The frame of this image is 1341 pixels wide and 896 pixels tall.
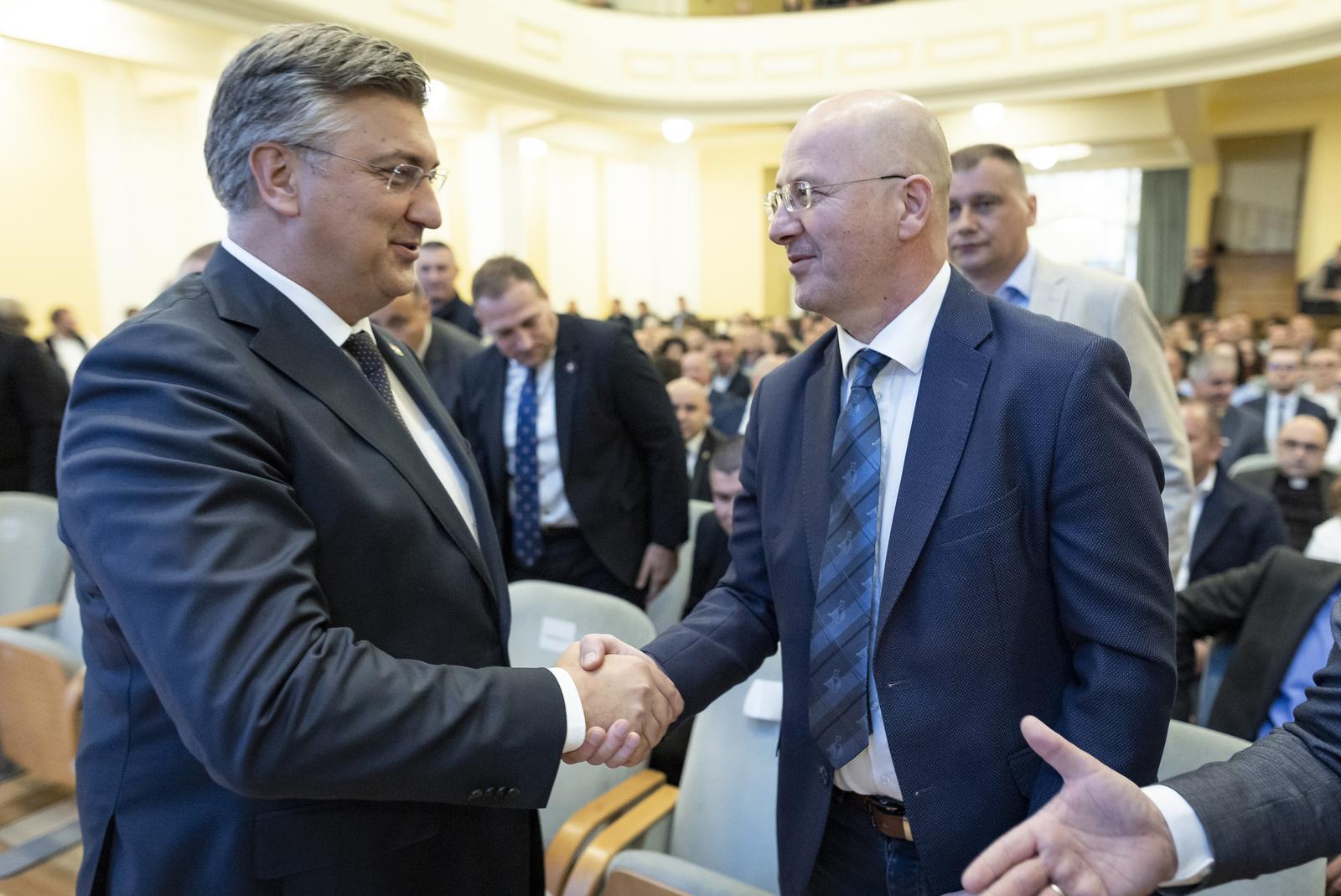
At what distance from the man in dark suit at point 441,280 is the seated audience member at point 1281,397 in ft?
15.9

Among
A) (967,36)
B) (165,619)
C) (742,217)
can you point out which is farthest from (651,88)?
(165,619)

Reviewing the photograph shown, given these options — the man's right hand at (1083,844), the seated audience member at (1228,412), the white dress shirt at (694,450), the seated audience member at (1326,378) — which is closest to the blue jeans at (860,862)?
the man's right hand at (1083,844)

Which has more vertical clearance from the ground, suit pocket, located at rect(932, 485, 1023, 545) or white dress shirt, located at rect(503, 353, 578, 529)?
suit pocket, located at rect(932, 485, 1023, 545)

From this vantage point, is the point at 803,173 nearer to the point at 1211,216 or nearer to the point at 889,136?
the point at 889,136

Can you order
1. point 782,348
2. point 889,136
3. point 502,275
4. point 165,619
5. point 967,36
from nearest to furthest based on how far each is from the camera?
point 165,619
point 889,136
point 502,275
point 782,348
point 967,36

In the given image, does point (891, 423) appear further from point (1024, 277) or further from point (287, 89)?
point (1024, 277)

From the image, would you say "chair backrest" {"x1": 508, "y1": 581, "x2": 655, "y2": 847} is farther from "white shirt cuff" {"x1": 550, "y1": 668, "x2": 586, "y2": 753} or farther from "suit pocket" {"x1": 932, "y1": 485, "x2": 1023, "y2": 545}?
"suit pocket" {"x1": 932, "y1": 485, "x2": 1023, "y2": 545}

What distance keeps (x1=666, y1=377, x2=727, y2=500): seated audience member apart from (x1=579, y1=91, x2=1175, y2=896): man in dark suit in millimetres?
3020

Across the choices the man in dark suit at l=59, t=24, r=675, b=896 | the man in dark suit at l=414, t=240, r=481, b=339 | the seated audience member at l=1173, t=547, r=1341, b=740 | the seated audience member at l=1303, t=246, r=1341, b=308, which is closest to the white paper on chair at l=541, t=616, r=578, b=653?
the man in dark suit at l=59, t=24, r=675, b=896

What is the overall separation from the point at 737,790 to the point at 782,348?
6.66m

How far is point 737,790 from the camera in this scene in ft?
6.85

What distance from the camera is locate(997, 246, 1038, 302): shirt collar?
2389 millimetres

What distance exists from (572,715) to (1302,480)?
4.17 m

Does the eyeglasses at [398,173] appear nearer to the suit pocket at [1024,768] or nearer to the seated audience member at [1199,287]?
the suit pocket at [1024,768]
